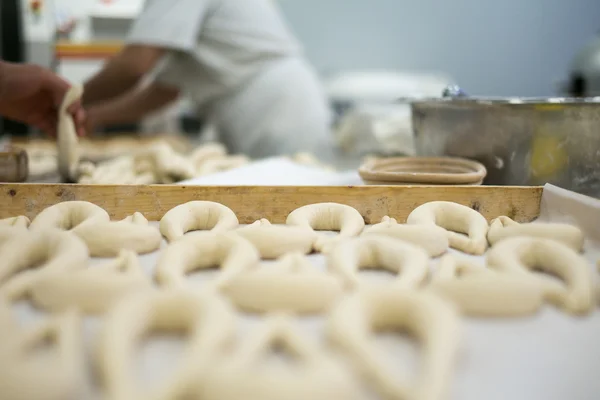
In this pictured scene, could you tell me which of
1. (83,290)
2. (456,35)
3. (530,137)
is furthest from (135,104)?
(456,35)

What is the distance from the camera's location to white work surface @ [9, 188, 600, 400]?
0.47 meters

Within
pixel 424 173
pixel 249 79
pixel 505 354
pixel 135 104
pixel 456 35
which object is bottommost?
pixel 505 354

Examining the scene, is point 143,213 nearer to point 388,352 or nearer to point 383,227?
point 383,227

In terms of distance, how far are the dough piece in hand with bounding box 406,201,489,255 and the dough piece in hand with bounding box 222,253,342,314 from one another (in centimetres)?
30

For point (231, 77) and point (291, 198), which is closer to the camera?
point (291, 198)

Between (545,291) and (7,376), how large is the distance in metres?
0.58

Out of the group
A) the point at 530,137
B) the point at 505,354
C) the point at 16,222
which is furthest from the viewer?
the point at 530,137

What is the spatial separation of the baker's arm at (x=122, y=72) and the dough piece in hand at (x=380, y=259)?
1444 millimetres

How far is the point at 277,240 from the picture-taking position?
0.74 m

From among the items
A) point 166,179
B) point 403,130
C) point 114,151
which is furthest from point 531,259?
point 114,151

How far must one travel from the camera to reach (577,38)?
379 centimetres

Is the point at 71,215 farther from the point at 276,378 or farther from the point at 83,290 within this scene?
the point at 276,378

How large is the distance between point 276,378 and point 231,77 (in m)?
1.81

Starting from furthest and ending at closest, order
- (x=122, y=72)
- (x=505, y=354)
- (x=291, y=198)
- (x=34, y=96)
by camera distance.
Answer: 1. (x=122, y=72)
2. (x=34, y=96)
3. (x=291, y=198)
4. (x=505, y=354)
